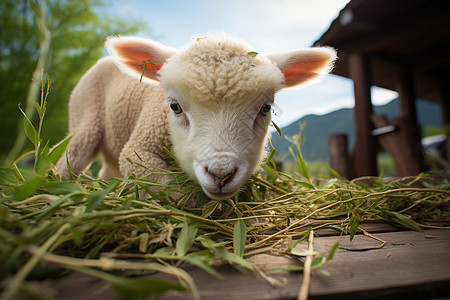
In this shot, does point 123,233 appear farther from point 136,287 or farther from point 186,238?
point 136,287

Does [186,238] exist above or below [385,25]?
below

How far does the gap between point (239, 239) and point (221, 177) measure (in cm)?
24

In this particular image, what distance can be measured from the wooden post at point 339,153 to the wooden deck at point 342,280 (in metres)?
4.21

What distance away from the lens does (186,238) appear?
2.68 ft

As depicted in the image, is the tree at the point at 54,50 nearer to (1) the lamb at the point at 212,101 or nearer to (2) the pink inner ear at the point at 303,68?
(1) the lamb at the point at 212,101

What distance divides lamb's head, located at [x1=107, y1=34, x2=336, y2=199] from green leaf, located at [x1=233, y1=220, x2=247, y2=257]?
0.17 m

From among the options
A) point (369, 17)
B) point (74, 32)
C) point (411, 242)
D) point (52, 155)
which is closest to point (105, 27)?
point (74, 32)

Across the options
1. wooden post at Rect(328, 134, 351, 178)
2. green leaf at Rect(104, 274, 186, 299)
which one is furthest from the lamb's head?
wooden post at Rect(328, 134, 351, 178)

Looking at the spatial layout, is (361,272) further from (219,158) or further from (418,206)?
(418,206)

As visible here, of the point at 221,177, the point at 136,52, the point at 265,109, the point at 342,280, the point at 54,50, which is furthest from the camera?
the point at 54,50

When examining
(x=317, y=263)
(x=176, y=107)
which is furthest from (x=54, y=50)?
(x=317, y=263)

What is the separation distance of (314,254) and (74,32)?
39.6 feet

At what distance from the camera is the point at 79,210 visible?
30.1 inches

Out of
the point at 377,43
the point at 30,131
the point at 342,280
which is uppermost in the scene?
the point at 377,43
